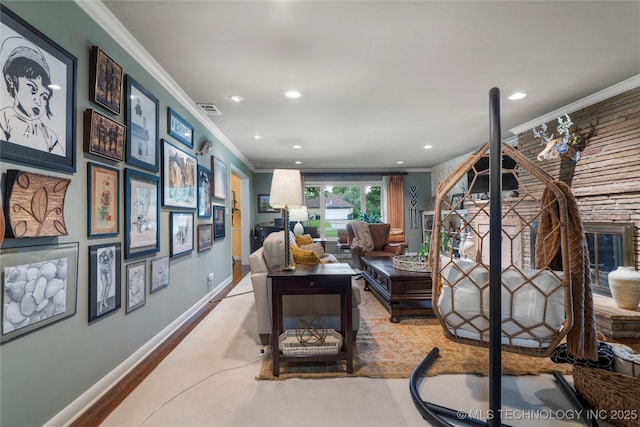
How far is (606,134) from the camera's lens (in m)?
2.99

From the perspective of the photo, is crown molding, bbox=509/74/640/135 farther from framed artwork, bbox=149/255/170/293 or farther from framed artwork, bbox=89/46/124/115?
framed artwork, bbox=149/255/170/293

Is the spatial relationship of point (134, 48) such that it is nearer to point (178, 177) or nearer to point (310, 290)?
point (178, 177)

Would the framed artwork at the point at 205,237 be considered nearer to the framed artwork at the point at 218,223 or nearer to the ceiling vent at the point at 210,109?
the framed artwork at the point at 218,223

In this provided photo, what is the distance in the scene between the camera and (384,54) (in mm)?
2229

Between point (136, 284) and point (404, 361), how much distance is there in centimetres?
206

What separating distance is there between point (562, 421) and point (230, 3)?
2.96 metres

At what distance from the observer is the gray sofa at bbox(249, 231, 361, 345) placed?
2.37 meters

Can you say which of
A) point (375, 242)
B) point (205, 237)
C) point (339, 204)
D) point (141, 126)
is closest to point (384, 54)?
point (141, 126)

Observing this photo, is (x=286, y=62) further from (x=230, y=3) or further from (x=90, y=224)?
(x=90, y=224)

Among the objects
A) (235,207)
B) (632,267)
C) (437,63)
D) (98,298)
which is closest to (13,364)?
(98,298)

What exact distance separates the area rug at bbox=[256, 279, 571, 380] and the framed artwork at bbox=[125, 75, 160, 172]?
1805 mm

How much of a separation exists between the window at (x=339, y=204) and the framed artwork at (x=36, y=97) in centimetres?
636

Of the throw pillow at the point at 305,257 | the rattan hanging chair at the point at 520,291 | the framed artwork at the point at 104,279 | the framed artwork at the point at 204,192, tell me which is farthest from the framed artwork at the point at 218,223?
the rattan hanging chair at the point at 520,291

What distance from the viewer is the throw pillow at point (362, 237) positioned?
511cm
